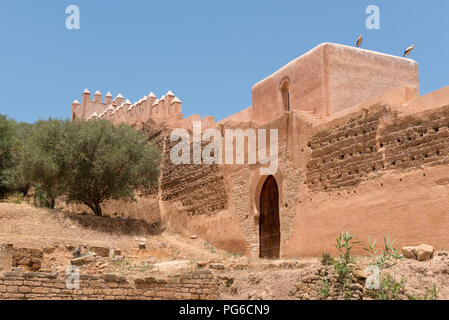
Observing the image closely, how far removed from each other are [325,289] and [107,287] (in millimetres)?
3956

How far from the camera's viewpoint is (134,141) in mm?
23688

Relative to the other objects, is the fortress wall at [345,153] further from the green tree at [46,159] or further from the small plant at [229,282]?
the green tree at [46,159]

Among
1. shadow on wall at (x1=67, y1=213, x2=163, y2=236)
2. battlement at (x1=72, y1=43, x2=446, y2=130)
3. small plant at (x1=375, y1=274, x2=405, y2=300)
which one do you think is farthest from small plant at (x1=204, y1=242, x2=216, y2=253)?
small plant at (x1=375, y1=274, x2=405, y2=300)

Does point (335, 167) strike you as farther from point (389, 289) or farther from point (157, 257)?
point (157, 257)

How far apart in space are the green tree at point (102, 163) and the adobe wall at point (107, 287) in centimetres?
1133

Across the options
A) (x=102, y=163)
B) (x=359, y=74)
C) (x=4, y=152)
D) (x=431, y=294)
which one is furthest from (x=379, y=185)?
(x=4, y=152)

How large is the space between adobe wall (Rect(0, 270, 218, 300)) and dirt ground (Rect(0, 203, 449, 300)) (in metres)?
0.55

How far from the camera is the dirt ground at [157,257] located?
11000mm

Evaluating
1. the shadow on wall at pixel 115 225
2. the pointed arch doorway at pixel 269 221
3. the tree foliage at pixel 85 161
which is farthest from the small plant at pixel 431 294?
the tree foliage at pixel 85 161

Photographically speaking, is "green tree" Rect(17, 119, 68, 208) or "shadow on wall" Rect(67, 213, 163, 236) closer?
"shadow on wall" Rect(67, 213, 163, 236)

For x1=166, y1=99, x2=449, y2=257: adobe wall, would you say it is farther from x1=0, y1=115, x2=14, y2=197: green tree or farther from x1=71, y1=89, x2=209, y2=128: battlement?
x1=0, y1=115, x2=14, y2=197: green tree

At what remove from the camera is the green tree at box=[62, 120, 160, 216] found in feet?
72.4

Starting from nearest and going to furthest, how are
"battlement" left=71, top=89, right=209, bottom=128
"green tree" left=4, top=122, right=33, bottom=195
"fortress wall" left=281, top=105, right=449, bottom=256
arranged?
"fortress wall" left=281, top=105, right=449, bottom=256, "green tree" left=4, top=122, right=33, bottom=195, "battlement" left=71, top=89, right=209, bottom=128
